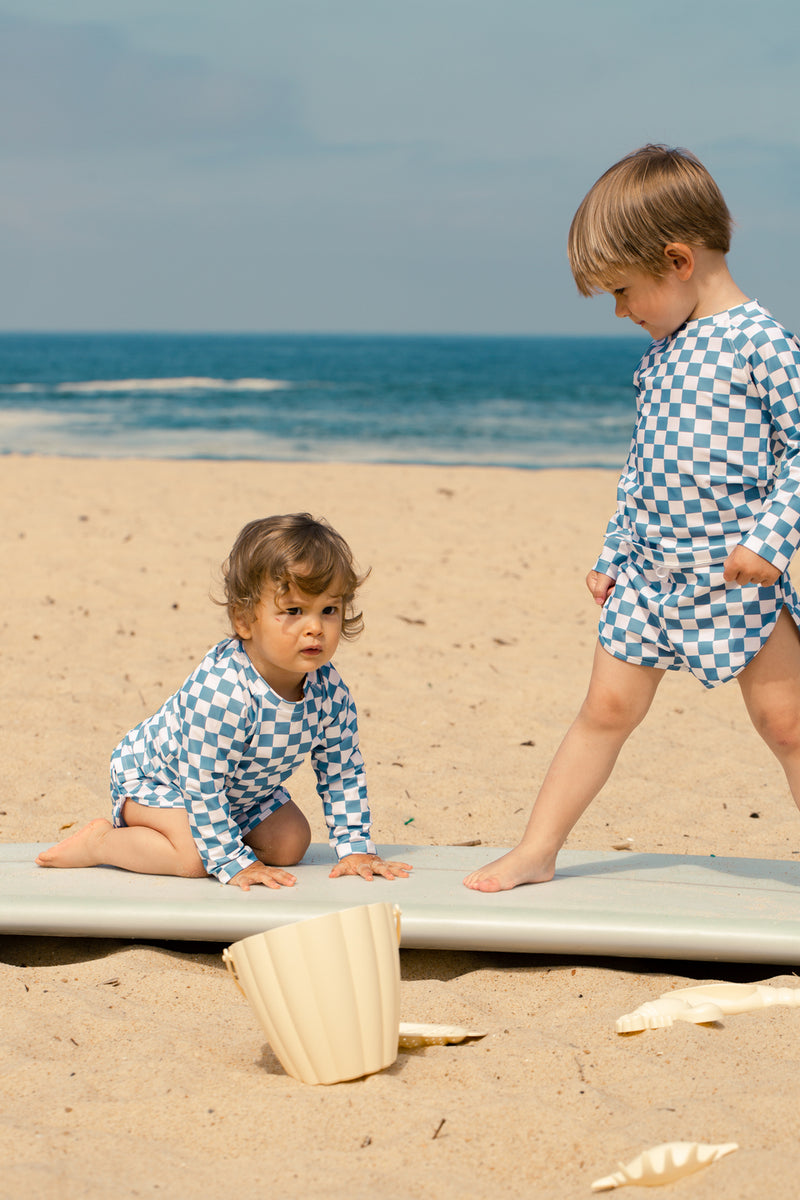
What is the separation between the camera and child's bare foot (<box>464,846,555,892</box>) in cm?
262

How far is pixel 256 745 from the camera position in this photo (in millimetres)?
2551

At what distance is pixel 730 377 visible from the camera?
231 centimetres

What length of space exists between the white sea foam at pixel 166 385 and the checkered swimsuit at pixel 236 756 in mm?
26378

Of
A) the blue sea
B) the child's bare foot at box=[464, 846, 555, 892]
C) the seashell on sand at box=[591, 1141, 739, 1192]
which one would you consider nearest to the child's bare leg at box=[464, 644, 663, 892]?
the child's bare foot at box=[464, 846, 555, 892]

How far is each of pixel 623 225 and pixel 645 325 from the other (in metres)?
0.23

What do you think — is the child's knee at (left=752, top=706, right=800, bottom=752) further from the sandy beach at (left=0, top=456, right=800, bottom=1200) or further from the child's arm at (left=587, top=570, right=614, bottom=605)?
the sandy beach at (left=0, top=456, right=800, bottom=1200)

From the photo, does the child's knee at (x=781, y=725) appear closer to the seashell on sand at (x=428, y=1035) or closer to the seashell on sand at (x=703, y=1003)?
the seashell on sand at (x=703, y=1003)

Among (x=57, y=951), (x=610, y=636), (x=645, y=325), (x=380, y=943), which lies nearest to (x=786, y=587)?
(x=610, y=636)

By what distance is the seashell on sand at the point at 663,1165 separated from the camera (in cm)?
159

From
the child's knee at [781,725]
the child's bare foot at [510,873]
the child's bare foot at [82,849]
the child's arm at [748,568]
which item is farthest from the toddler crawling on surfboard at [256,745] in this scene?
the child's knee at [781,725]

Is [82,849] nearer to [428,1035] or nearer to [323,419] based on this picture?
[428,1035]

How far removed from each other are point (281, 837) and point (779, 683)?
3.97 feet

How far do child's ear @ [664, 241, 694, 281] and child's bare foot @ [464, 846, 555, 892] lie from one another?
1.32 metres

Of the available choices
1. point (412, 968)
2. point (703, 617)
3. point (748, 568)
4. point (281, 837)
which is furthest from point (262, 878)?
point (748, 568)
